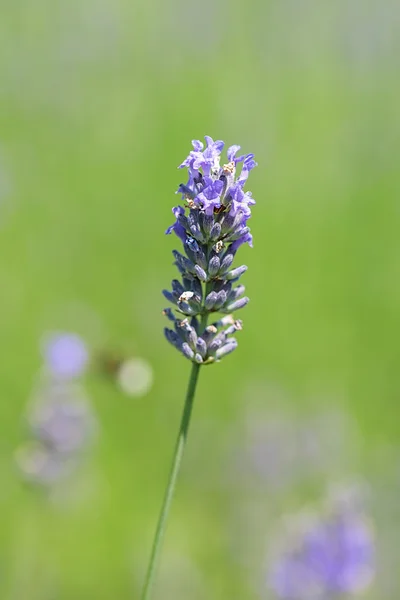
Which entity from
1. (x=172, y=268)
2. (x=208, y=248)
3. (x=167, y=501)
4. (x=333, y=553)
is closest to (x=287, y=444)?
(x=172, y=268)

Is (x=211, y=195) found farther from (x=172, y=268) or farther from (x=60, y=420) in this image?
(x=172, y=268)

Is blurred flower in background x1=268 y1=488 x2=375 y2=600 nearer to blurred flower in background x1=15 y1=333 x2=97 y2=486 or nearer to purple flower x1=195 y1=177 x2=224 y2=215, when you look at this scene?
blurred flower in background x1=15 y1=333 x2=97 y2=486

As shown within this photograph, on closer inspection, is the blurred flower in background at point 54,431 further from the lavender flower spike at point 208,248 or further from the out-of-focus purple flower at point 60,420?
the lavender flower spike at point 208,248

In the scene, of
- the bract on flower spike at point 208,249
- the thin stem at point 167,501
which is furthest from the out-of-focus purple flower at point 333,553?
the thin stem at point 167,501

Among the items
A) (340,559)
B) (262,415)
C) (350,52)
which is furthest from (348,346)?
(340,559)

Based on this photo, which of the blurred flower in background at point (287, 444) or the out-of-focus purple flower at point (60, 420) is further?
the blurred flower in background at point (287, 444)

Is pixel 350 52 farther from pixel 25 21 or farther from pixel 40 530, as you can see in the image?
pixel 40 530
